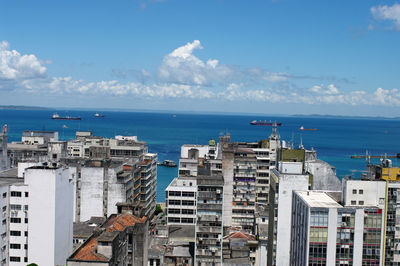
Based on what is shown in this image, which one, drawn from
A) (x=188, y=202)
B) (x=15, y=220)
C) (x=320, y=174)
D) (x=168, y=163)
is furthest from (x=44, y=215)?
(x=168, y=163)

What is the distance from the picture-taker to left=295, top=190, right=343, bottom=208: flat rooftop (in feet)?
137

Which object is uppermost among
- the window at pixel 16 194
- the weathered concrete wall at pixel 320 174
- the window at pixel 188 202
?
the weathered concrete wall at pixel 320 174

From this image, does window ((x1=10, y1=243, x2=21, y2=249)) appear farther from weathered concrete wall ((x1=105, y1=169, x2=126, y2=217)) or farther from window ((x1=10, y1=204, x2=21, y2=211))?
weathered concrete wall ((x1=105, y1=169, x2=126, y2=217))

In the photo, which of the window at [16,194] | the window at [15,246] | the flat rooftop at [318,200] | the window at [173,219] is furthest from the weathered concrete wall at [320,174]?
the window at [15,246]

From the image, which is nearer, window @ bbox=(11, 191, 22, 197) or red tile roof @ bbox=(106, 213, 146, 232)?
red tile roof @ bbox=(106, 213, 146, 232)

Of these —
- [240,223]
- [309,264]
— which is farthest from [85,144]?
[309,264]

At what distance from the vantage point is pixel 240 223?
79.9 meters

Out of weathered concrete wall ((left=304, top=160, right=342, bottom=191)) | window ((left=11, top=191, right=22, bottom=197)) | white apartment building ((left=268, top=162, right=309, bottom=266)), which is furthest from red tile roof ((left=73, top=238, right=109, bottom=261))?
weathered concrete wall ((left=304, top=160, right=342, bottom=191))

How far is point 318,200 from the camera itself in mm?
43969

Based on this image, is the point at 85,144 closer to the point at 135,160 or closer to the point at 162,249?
the point at 135,160

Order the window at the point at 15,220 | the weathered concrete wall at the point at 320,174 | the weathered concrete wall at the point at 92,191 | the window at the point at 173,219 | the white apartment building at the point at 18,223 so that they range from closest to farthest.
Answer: the white apartment building at the point at 18,223 < the window at the point at 15,220 < the weathered concrete wall at the point at 320,174 < the window at the point at 173,219 < the weathered concrete wall at the point at 92,191

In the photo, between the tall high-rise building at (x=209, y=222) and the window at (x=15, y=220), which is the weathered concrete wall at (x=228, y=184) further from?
the window at (x=15, y=220)

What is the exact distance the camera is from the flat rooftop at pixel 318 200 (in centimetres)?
4169

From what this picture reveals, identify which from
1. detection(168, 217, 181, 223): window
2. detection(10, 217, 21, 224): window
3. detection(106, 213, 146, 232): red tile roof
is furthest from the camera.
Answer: detection(168, 217, 181, 223): window
